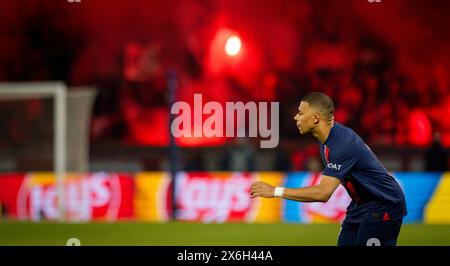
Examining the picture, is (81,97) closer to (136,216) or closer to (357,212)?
(136,216)

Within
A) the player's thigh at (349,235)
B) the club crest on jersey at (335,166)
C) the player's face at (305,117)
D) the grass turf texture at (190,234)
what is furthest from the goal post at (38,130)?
the club crest on jersey at (335,166)

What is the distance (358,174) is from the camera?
6.16 meters

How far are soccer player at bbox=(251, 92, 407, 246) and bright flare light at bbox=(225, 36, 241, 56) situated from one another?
803 inches

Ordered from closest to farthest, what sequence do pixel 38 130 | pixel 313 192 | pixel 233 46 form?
pixel 313 192
pixel 38 130
pixel 233 46

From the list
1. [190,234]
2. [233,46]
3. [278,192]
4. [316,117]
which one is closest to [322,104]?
[316,117]

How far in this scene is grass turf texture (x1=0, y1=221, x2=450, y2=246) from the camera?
39.1 feet

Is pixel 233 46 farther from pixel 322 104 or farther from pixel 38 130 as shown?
pixel 322 104

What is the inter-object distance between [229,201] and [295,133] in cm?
805

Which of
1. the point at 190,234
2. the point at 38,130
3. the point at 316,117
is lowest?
the point at 190,234

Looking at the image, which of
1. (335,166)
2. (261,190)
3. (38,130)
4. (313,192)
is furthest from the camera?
(38,130)

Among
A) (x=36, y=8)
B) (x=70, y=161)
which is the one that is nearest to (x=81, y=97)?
(x=70, y=161)

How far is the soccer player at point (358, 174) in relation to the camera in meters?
6.04

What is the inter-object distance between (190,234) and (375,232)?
712cm

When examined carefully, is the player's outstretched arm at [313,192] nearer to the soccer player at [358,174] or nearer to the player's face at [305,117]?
the soccer player at [358,174]
